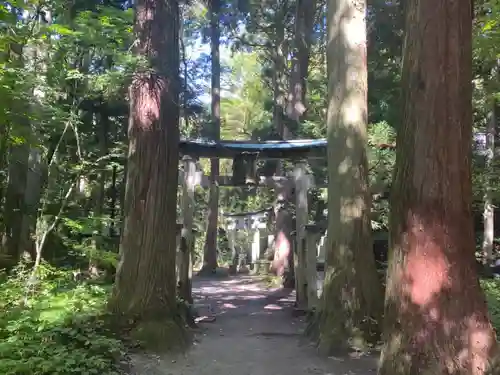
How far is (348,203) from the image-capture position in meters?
8.12

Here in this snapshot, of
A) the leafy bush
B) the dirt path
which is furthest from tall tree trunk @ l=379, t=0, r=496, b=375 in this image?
the leafy bush

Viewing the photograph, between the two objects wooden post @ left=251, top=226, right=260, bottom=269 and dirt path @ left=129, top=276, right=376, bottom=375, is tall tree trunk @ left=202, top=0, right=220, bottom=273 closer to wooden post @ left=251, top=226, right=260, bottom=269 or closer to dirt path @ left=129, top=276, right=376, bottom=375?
wooden post @ left=251, top=226, right=260, bottom=269

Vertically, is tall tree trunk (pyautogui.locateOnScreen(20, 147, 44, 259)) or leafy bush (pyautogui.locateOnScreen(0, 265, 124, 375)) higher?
tall tree trunk (pyautogui.locateOnScreen(20, 147, 44, 259))

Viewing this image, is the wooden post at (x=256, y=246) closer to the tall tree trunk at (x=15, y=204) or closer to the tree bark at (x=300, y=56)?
the tree bark at (x=300, y=56)

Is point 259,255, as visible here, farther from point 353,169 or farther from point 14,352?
point 14,352

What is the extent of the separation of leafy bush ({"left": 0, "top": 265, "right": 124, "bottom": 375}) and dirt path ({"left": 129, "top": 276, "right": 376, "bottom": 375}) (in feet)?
2.17

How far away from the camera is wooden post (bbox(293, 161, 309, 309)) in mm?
11586

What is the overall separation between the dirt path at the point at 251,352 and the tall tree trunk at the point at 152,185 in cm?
62

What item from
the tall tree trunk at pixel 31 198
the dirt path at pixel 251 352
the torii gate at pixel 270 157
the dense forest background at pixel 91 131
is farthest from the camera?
the torii gate at pixel 270 157

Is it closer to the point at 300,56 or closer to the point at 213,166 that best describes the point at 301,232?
the point at 300,56

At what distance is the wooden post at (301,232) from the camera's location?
38.0ft

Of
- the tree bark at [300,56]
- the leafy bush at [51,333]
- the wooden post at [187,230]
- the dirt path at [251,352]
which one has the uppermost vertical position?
the tree bark at [300,56]

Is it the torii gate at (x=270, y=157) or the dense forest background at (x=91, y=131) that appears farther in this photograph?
the torii gate at (x=270, y=157)

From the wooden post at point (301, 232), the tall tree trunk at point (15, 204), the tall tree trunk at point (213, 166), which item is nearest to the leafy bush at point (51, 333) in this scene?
→ the tall tree trunk at point (15, 204)
